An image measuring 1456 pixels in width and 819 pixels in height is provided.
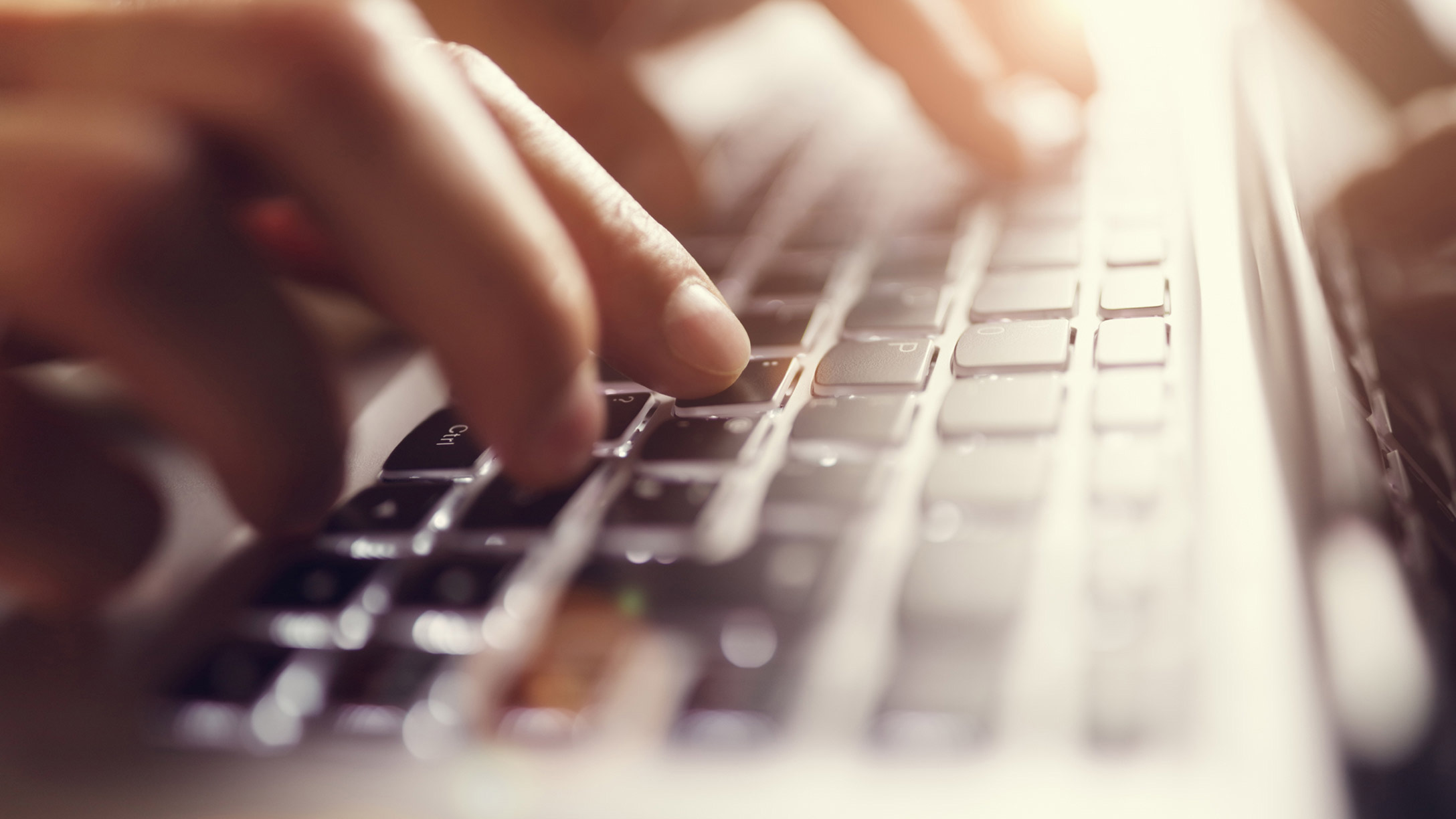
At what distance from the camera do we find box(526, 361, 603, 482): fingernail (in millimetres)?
420

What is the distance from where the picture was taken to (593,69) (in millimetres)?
988

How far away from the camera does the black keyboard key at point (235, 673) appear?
0.36m

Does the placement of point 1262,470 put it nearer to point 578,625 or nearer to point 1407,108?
point 578,625

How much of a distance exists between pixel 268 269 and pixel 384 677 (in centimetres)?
21

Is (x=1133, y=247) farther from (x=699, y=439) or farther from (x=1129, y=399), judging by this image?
(x=699, y=439)

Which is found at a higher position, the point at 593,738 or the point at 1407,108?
the point at 1407,108

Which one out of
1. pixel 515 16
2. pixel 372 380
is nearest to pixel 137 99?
pixel 372 380

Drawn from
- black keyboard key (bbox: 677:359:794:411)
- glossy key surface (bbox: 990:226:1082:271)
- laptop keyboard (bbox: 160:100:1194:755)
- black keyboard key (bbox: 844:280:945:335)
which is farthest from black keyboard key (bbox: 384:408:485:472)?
glossy key surface (bbox: 990:226:1082:271)

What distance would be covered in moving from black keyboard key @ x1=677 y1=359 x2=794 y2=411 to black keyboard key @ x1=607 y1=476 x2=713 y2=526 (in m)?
0.06

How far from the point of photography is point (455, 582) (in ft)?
1.28

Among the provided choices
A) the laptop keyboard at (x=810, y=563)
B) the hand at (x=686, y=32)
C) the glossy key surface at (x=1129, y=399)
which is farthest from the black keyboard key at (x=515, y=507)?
the hand at (x=686, y=32)

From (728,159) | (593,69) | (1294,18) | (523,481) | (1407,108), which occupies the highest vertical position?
(1294,18)

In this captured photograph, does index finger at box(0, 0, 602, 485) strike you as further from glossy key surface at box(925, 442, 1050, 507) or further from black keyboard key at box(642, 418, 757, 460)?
glossy key surface at box(925, 442, 1050, 507)

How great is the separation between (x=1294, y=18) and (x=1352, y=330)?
0.62 meters
